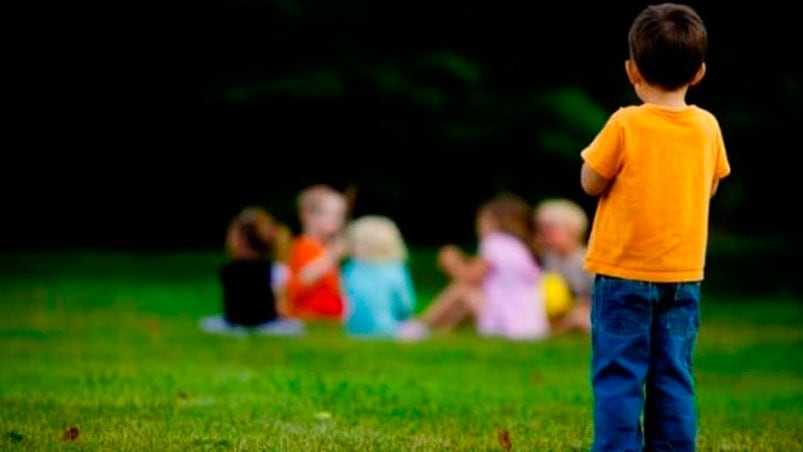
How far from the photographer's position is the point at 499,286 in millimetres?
14625

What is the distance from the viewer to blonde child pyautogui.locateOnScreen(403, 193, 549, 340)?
14.6 m

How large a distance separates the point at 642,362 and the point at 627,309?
20cm

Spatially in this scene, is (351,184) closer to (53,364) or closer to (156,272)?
(156,272)

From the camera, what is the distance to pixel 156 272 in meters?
22.6

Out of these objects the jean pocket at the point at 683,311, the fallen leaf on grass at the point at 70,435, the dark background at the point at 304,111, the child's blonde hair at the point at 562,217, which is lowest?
the fallen leaf on grass at the point at 70,435

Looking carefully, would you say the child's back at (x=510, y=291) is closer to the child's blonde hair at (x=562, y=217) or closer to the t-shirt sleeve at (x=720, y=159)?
the child's blonde hair at (x=562, y=217)

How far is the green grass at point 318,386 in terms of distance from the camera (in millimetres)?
6324

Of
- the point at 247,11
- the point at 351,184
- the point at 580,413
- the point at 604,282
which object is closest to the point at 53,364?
the point at 580,413

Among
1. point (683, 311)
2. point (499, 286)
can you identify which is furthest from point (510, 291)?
point (683, 311)

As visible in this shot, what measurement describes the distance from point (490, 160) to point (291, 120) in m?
3.66

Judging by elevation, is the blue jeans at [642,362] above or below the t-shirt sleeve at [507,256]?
below

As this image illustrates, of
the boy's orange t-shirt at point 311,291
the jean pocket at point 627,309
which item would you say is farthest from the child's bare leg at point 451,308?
the jean pocket at point 627,309

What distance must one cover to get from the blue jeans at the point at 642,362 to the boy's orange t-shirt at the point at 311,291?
1060 centimetres

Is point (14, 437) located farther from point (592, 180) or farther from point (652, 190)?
point (652, 190)
